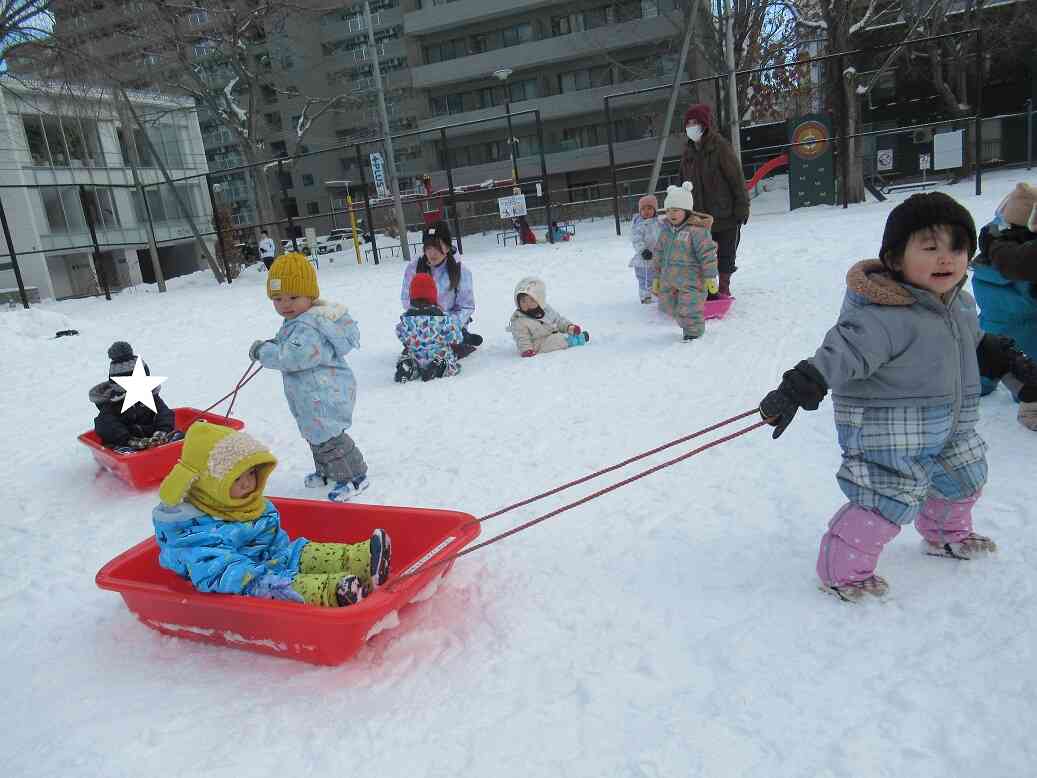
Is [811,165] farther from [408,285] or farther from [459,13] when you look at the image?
[459,13]

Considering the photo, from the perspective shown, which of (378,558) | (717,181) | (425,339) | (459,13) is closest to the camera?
(378,558)

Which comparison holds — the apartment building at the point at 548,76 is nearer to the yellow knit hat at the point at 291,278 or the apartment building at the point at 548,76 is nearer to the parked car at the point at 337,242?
the parked car at the point at 337,242

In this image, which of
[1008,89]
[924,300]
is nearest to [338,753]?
[924,300]

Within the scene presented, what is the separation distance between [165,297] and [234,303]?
9.26ft

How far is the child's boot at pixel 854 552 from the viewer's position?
7.52 ft

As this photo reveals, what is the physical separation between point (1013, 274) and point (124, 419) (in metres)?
4.95

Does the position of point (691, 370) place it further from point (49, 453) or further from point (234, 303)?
point (234, 303)

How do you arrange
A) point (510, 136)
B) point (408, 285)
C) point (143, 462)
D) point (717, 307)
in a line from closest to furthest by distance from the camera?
1. point (143, 462)
2. point (717, 307)
3. point (408, 285)
4. point (510, 136)

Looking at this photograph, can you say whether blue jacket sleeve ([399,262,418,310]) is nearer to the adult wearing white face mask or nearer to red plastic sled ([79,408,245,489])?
red plastic sled ([79,408,245,489])

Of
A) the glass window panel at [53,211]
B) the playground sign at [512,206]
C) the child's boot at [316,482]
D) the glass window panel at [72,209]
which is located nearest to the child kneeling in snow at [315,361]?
the child's boot at [316,482]

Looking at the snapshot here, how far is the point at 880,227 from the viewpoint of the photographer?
411 inches

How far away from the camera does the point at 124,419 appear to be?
15.3 feet

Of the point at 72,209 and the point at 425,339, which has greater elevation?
the point at 72,209

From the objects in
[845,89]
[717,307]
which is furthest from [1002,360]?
[845,89]
